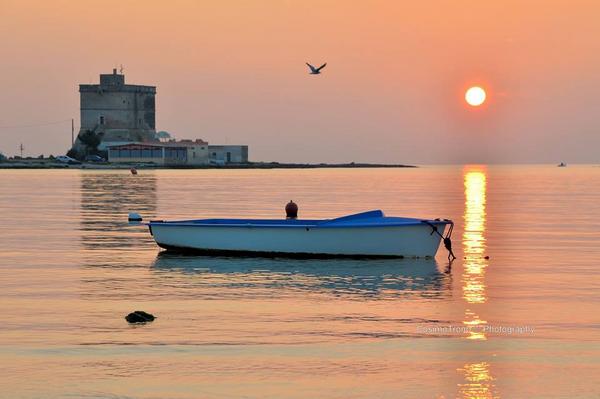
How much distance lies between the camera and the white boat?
89.4 ft

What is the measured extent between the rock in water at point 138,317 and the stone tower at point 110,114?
17297 cm

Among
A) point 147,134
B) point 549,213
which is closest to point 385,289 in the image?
point 549,213

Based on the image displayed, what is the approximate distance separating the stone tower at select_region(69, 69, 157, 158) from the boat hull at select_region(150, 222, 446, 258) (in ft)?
535

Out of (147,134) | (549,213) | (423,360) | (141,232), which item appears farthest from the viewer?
(147,134)

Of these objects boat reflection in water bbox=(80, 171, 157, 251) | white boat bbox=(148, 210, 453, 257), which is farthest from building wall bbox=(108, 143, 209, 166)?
white boat bbox=(148, 210, 453, 257)

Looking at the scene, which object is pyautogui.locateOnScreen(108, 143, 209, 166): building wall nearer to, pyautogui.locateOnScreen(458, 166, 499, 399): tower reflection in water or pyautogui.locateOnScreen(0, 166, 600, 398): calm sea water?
pyautogui.locateOnScreen(458, 166, 499, 399): tower reflection in water

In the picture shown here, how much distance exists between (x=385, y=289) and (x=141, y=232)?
61.0 feet

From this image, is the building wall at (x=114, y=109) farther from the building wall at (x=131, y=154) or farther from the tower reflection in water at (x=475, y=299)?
the tower reflection in water at (x=475, y=299)

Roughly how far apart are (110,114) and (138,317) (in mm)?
175149

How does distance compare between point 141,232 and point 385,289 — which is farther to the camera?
point 141,232

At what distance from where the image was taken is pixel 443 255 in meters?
30.2

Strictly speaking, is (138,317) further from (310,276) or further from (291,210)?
(291,210)

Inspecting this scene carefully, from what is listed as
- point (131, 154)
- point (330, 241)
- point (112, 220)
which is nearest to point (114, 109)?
point (131, 154)

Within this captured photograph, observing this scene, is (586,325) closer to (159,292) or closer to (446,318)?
(446,318)
